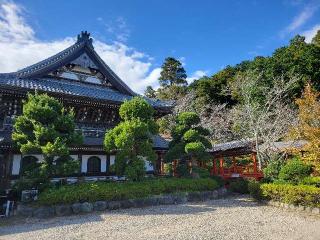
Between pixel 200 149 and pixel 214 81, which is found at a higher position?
pixel 214 81

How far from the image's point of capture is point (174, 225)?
10.5 metres

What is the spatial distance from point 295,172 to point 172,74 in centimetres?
4441

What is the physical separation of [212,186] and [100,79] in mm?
10727

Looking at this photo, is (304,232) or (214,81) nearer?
(304,232)

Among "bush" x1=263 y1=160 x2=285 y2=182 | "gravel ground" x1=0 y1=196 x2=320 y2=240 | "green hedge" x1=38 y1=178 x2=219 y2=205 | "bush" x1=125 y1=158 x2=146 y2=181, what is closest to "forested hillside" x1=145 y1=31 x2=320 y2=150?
"bush" x1=263 y1=160 x2=285 y2=182

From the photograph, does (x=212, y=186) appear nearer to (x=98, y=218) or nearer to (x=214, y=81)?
(x=98, y=218)

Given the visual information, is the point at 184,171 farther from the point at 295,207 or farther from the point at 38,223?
the point at 38,223

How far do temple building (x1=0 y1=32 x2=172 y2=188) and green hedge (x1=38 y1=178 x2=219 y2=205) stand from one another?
9.80 feet

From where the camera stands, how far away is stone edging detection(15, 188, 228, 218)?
38.7ft

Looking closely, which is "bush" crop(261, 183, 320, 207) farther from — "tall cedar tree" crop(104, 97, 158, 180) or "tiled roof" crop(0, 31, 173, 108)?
"tiled roof" crop(0, 31, 173, 108)

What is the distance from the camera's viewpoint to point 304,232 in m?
9.77

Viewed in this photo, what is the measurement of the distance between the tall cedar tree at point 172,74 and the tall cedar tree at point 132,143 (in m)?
→ 42.7

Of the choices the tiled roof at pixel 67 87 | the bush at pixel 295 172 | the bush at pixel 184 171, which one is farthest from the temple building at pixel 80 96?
the bush at pixel 295 172

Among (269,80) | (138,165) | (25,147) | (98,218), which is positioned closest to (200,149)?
(138,165)
